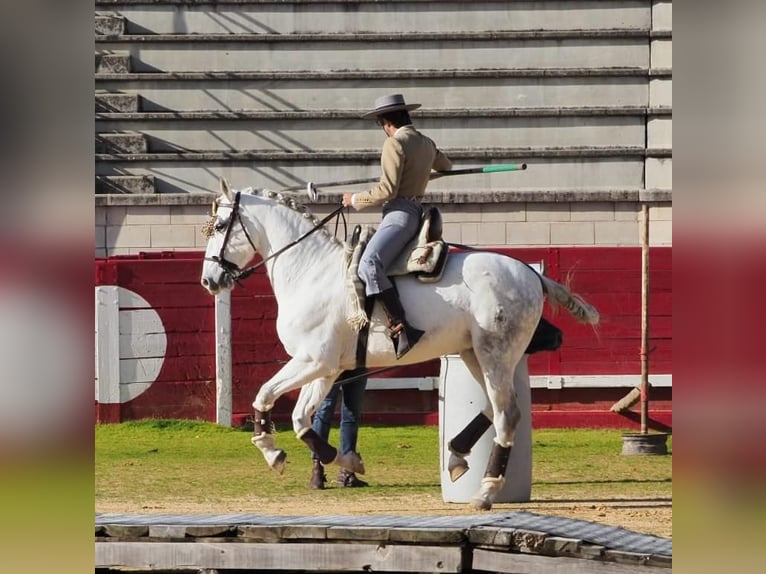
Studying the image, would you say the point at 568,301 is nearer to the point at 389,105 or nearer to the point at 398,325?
the point at 398,325

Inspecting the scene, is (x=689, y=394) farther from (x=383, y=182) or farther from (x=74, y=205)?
(x=383, y=182)

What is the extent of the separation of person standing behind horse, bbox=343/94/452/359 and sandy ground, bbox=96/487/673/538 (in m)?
0.85

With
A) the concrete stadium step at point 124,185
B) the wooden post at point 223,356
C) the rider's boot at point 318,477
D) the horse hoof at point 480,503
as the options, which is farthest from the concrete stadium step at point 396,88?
the horse hoof at point 480,503

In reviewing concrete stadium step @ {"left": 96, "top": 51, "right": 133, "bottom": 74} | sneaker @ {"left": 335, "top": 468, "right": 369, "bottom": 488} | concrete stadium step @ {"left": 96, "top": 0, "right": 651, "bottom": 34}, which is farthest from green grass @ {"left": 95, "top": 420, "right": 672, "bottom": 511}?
concrete stadium step @ {"left": 96, "top": 0, "right": 651, "bottom": 34}

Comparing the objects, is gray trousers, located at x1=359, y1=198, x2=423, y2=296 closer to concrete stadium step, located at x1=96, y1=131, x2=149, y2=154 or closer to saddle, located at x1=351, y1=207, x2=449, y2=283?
saddle, located at x1=351, y1=207, x2=449, y2=283

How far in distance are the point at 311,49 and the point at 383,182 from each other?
9.54 m

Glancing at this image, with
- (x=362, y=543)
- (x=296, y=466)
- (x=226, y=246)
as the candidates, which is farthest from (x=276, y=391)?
(x=296, y=466)

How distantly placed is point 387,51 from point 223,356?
5.45 metres

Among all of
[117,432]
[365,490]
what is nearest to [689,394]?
[365,490]

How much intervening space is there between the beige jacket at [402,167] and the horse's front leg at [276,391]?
809 mm

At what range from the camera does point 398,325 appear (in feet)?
22.7

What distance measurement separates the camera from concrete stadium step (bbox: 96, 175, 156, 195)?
15305 millimetres

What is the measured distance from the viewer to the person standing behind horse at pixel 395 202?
6.92 metres

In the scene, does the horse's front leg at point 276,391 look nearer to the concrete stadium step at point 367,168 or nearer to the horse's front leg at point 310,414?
the horse's front leg at point 310,414
